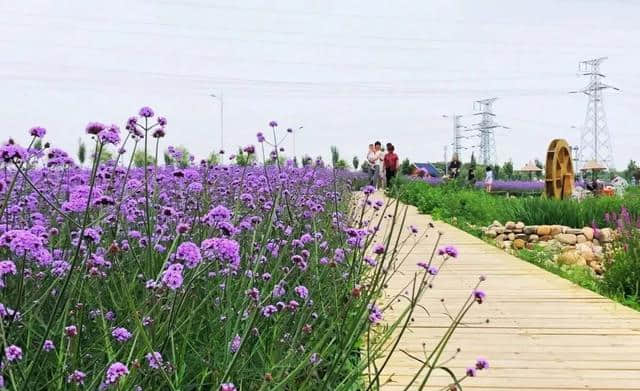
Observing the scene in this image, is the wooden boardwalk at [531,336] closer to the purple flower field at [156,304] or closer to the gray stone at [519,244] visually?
the purple flower field at [156,304]

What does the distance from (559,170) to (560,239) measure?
6962 millimetres

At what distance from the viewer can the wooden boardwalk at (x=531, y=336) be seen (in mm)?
2930

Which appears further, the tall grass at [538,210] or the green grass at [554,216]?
the tall grass at [538,210]

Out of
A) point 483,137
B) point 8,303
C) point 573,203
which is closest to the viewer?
point 8,303

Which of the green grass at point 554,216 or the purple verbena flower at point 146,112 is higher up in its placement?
the purple verbena flower at point 146,112

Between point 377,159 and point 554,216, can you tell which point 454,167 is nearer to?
point 377,159

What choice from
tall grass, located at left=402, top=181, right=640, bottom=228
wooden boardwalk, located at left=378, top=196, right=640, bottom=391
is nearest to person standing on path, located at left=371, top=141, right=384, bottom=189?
tall grass, located at left=402, top=181, right=640, bottom=228

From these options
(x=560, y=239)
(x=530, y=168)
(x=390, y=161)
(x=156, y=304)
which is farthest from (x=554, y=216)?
(x=530, y=168)

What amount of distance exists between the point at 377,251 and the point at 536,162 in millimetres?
58273

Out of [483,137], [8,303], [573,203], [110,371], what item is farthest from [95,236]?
[483,137]

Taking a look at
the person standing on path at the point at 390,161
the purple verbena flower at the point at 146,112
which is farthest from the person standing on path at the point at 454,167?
the purple verbena flower at the point at 146,112

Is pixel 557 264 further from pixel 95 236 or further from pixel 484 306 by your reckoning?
pixel 95 236

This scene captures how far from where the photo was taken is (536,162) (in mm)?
57500

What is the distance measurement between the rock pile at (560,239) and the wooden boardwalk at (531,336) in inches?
75.2
